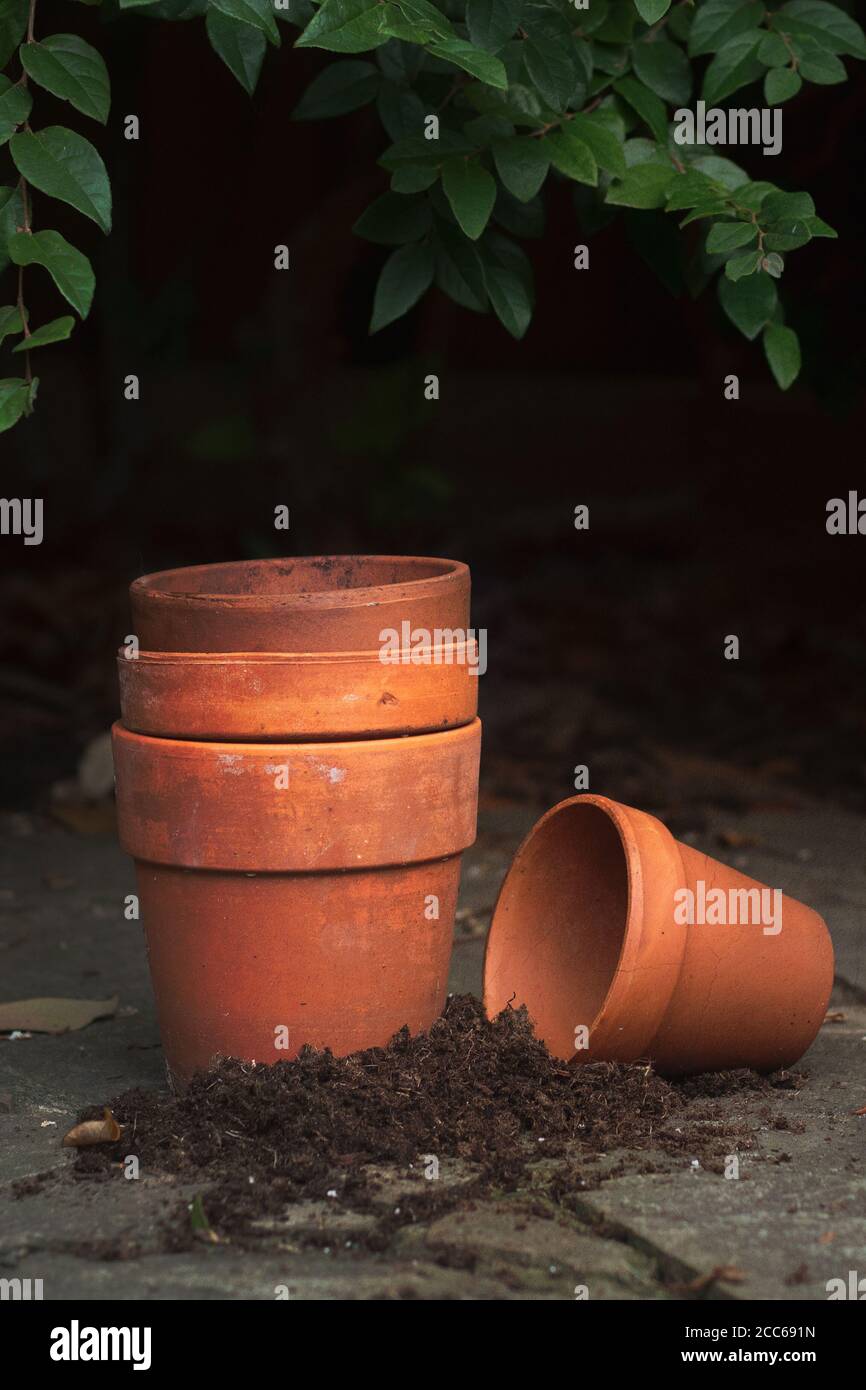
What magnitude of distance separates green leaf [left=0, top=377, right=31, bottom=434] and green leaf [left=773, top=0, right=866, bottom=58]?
134 cm

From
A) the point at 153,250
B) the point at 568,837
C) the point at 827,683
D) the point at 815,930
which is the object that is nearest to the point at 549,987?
the point at 568,837

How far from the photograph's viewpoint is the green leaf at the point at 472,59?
217cm

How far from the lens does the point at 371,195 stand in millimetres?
6211

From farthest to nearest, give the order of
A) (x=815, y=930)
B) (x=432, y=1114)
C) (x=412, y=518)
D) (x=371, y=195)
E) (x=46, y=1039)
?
(x=412, y=518), (x=371, y=195), (x=46, y=1039), (x=815, y=930), (x=432, y=1114)

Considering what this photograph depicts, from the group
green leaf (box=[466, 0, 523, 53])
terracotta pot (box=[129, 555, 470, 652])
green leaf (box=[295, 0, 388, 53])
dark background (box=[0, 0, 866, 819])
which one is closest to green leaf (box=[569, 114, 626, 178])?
green leaf (box=[466, 0, 523, 53])

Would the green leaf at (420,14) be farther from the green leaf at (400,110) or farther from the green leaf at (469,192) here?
the green leaf at (400,110)

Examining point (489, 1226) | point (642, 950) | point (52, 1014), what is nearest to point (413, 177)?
point (642, 950)

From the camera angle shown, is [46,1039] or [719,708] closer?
[46,1039]

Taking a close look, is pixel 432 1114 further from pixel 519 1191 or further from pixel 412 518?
pixel 412 518

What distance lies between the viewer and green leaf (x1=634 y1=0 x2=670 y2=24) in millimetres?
2324

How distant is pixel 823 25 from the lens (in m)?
2.72

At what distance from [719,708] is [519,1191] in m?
3.62

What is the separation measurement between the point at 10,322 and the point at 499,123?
32.4 inches

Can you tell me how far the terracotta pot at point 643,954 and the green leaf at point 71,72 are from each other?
130 cm
